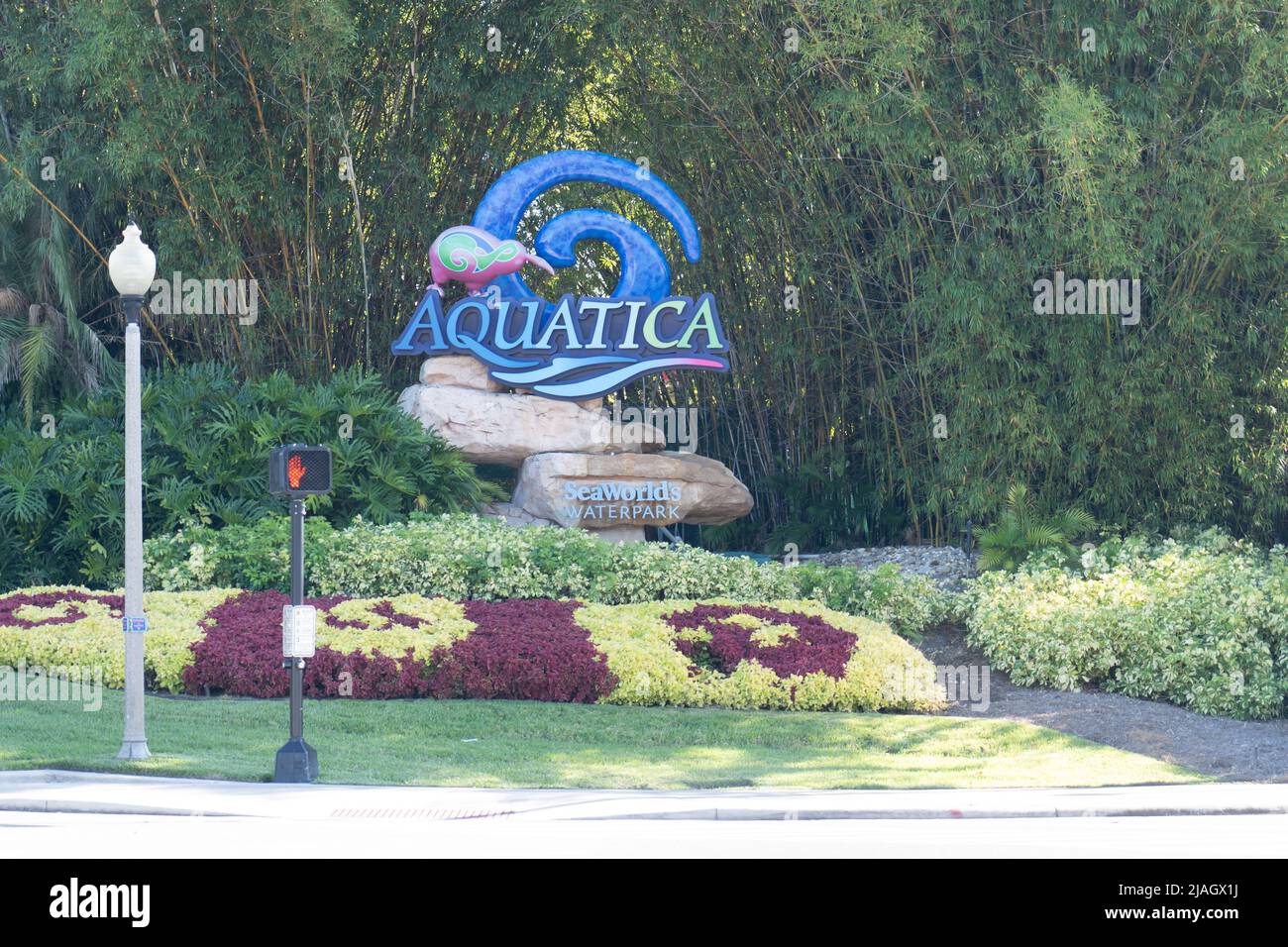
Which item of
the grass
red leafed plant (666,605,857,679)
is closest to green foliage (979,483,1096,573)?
red leafed plant (666,605,857,679)

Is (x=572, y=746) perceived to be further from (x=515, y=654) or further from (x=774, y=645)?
(x=774, y=645)

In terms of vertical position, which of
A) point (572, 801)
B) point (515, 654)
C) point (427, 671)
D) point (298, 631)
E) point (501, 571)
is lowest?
point (572, 801)

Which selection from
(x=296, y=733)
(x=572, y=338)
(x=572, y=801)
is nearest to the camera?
(x=572, y=801)

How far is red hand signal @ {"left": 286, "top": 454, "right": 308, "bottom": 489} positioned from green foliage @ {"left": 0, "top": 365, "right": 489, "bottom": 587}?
16.7ft

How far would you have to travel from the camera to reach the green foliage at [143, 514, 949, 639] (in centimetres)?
1307

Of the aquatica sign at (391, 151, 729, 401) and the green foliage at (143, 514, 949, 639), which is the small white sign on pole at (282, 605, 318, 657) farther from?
the aquatica sign at (391, 151, 729, 401)

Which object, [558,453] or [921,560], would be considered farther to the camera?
[558,453]

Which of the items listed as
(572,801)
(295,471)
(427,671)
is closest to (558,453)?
(427,671)

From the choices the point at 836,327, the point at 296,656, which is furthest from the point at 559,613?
the point at 836,327

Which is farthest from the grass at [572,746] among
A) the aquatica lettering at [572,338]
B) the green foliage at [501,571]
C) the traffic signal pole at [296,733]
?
the aquatica lettering at [572,338]

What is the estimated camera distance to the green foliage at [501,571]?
13070mm

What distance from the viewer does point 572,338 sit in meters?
15.9

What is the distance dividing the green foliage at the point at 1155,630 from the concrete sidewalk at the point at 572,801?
2861mm

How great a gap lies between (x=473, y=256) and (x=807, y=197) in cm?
391
